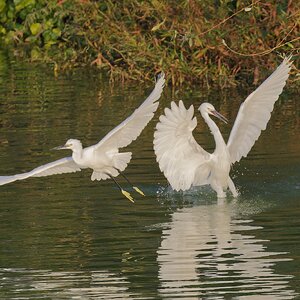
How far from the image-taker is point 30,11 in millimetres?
29719

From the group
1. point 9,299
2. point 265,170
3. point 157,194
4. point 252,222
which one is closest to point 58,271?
point 9,299

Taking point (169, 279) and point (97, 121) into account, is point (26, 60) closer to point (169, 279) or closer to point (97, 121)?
point (97, 121)

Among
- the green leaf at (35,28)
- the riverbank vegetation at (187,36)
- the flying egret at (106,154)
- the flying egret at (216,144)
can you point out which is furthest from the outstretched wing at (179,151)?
the green leaf at (35,28)

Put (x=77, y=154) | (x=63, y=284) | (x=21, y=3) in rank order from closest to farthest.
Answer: (x=63, y=284) → (x=77, y=154) → (x=21, y=3)

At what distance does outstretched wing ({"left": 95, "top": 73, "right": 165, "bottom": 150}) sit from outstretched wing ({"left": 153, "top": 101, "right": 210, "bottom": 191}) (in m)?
0.16

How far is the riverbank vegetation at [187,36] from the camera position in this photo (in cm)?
2194

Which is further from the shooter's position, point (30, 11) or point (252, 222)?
point (30, 11)

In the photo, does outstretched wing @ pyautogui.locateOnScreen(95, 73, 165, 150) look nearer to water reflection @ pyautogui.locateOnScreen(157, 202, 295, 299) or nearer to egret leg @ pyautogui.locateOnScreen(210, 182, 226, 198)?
water reflection @ pyautogui.locateOnScreen(157, 202, 295, 299)

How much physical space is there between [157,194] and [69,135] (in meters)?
3.97

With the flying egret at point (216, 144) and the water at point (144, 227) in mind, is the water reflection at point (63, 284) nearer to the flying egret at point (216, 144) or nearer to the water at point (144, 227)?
the water at point (144, 227)

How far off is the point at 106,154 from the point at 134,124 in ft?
1.94

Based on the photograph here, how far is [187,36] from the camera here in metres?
20.2

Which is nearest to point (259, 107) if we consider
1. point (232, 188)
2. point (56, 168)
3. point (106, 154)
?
point (232, 188)

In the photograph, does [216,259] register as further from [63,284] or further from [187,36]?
[187,36]
